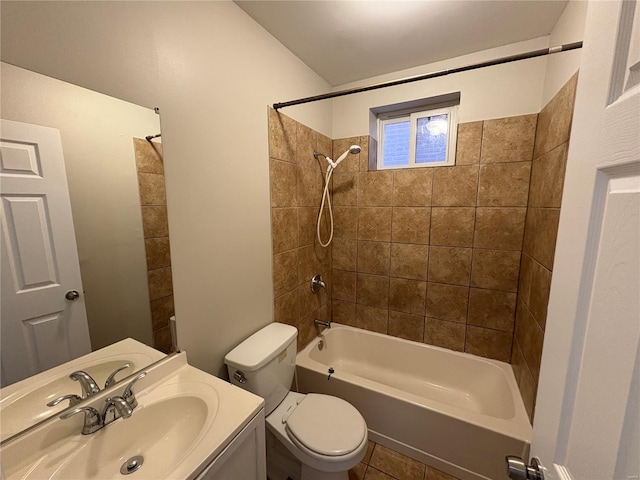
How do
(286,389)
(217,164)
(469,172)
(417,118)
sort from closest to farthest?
(217,164) → (286,389) → (469,172) → (417,118)

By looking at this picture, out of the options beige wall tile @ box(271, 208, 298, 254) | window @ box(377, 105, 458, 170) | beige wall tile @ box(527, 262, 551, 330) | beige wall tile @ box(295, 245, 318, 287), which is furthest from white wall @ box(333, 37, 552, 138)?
beige wall tile @ box(295, 245, 318, 287)

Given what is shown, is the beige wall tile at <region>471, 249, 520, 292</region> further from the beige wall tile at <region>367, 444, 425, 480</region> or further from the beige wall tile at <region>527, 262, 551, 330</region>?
the beige wall tile at <region>367, 444, 425, 480</region>

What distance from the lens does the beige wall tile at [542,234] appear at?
1234 mm

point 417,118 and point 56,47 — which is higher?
point 417,118

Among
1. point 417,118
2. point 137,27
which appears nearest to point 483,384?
point 417,118

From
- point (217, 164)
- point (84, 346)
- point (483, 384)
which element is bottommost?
point (483, 384)

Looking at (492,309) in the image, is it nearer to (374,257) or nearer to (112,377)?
(374,257)

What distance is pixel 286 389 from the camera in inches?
60.5

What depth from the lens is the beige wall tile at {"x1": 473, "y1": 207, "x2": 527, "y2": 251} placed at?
1757mm

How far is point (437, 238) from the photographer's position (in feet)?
6.59

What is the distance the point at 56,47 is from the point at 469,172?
2.14 meters

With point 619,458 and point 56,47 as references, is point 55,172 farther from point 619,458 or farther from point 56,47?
point 619,458

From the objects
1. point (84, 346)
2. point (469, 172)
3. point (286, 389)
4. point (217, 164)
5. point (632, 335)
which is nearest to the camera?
point (632, 335)

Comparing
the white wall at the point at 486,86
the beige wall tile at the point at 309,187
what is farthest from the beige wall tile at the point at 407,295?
the white wall at the point at 486,86
